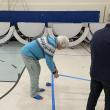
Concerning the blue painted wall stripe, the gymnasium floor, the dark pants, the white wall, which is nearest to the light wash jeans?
the gymnasium floor

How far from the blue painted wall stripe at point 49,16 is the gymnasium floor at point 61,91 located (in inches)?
70.4

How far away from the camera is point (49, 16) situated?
692 cm

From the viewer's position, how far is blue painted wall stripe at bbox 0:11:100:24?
6875 millimetres

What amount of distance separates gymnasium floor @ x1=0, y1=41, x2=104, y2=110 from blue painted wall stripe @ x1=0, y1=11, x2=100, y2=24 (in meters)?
1.79

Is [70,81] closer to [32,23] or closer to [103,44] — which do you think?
[103,44]

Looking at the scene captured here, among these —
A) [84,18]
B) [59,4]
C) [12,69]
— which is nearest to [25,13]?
[59,4]

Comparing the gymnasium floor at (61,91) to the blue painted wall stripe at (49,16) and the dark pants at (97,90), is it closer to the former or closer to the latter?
the dark pants at (97,90)

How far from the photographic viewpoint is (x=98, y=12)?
22.6 ft

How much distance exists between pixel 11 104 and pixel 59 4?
441 cm

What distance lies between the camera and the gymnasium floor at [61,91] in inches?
135

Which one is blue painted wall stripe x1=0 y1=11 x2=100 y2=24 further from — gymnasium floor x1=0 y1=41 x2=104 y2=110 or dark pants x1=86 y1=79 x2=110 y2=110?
dark pants x1=86 y1=79 x2=110 y2=110

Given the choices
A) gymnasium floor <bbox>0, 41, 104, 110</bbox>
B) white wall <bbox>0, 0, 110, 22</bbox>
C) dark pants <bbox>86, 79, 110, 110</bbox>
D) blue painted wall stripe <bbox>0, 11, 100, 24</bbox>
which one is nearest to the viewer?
dark pants <bbox>86, 79, 110, 110</bbox>

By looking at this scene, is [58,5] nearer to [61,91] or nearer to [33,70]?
[61,91]

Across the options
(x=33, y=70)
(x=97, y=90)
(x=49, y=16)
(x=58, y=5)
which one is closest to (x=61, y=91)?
(x=33, y=70)
